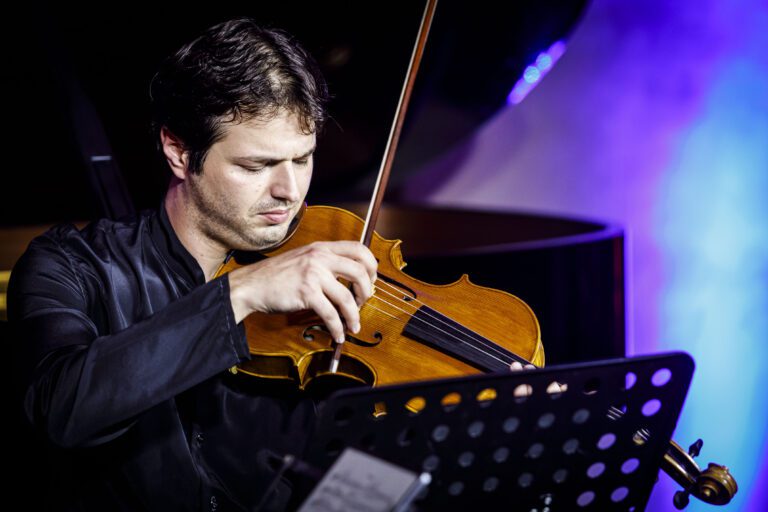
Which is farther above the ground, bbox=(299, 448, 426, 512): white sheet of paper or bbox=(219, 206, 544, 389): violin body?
bbox=(299, 448, 426, 512): white sheet of paper

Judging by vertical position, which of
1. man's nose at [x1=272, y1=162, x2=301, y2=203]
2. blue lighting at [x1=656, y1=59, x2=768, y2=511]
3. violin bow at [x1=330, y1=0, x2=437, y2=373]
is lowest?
blue lighting at [x1=656, y1=59, x2=768, y2=511]

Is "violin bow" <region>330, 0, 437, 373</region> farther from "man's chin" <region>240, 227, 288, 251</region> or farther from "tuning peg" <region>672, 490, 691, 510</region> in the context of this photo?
"tuning peg" <region>672, 490, 691, 510</region>

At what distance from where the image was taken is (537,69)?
9.84ft

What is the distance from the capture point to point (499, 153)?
4.02 metres

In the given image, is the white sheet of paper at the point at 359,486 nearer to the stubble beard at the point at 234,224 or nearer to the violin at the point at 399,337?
the violin at the point at 399,337

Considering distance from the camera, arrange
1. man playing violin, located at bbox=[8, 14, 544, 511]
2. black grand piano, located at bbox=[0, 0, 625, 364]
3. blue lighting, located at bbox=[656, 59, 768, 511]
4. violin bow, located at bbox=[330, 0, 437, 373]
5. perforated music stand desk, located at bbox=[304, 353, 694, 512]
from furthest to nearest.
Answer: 1. blue lighting, located at bbox=[656, 59, 768, 511]
2. black grand piano, located at bbox=[0, 0, 625, 364]
3. violin bow, located at bbox=[330, 0, 437, 373]
4. man playing violin, located at bbox=[8, 14, 544, 511]
5. perforated music stand desk, located at bbox=[304, 353, 694, 512]

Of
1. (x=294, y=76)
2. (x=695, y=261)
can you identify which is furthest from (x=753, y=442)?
(x=294, y=76)

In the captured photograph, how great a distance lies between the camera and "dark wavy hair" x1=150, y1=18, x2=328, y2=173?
4.36 ft

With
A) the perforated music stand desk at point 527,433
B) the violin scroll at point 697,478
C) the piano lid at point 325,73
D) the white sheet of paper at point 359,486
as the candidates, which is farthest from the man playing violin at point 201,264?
the piano lid at point 325,73

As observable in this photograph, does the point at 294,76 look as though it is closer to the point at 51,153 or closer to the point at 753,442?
the point at 51,153

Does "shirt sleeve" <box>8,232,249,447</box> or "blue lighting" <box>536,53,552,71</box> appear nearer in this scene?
"shirt sleeve" <box>8,232,249,447</box>

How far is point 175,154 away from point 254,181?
21 cm

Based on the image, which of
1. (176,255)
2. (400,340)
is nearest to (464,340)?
(400,340)

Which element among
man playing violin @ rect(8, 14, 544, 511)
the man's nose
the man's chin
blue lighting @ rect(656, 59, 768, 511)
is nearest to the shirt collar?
man playing violin @ rect(8, 14, 544, 511)
